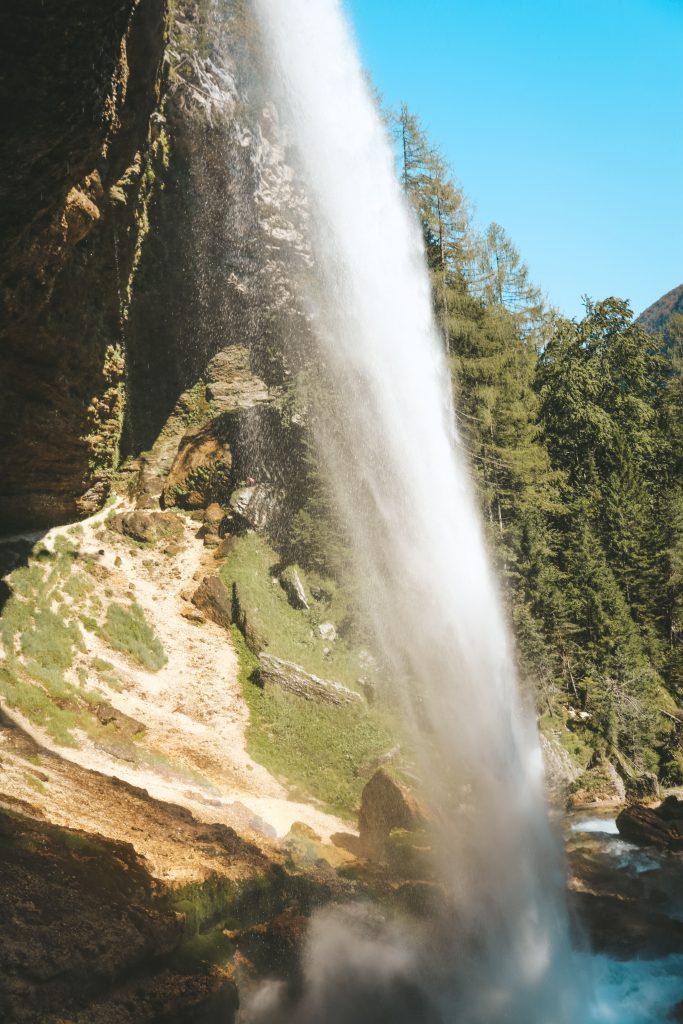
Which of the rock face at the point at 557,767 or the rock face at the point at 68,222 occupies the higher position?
the rock face at the point at 68,222

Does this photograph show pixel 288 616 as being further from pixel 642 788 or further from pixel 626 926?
pixel 626 926

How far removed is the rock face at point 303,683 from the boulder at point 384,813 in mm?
3530

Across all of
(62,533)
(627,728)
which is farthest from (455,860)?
(62,533)

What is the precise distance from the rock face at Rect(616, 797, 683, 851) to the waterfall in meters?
2.46

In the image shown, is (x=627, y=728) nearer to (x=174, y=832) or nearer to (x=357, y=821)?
(x=357, y=821)

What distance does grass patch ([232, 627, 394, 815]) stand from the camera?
1353 cm

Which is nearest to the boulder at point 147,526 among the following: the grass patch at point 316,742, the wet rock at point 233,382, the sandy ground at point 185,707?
the sandy ground at point 185,707

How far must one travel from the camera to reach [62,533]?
17062 millimetres

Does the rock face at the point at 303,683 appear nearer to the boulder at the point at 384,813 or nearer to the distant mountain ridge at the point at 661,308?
the boulder at the point at 384,813

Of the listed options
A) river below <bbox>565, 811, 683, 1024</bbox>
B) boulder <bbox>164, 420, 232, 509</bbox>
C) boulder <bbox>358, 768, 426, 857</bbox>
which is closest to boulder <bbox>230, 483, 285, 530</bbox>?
boulder <bbox>164, 420, 232, 509</bbox>

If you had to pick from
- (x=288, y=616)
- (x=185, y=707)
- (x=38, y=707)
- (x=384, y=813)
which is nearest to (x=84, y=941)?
(x=38, y=707)

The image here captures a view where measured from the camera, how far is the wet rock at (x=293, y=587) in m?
19.0

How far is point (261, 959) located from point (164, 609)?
10913mm

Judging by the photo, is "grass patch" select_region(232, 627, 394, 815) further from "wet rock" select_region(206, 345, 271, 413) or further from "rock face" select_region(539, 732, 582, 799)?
"wet rock" select_region(206, 345, 271, 413)
